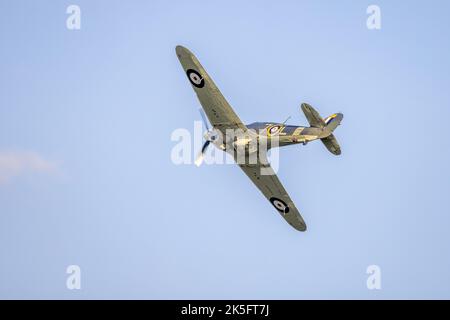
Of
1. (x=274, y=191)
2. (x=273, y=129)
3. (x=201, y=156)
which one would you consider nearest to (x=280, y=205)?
(x=274, y=191)

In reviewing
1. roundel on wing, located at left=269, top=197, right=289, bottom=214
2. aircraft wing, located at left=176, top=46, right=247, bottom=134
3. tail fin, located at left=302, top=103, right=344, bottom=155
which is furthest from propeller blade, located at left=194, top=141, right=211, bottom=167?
tail fin, located at left=302, top=103, right=344, bottom=155

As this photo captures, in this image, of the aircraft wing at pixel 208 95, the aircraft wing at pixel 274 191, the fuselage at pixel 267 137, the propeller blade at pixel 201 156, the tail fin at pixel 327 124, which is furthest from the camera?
the aircraft wing at pixel 274 191

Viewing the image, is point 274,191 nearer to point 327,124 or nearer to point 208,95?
point 327,124

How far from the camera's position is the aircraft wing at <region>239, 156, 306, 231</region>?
112 ft

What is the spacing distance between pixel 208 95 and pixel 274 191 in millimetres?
5830

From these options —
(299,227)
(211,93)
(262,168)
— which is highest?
(211,93)

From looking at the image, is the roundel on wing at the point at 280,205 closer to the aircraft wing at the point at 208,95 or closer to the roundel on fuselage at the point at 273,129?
the roundel on fuselage at the point at 273,129

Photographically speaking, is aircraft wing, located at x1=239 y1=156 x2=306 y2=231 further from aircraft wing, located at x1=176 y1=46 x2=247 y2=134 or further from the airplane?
aircraft wing, located at x1=176 y1=46 x2=247 y2=134

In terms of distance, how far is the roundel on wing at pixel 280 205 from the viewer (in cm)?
3472

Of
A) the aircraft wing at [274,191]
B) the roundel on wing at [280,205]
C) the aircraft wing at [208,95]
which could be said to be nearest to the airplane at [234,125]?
the aircraft wing at [208,95]
